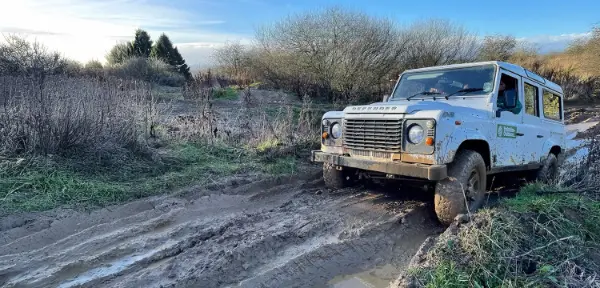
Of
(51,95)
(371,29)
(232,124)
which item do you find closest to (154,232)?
(51,95)

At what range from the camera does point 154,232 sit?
4.20 m

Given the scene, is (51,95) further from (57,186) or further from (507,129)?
(507,129)

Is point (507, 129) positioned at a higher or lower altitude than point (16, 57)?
lower

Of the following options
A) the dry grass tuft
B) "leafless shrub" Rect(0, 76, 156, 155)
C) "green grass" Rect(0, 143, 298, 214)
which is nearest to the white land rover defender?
the dry grass tuft

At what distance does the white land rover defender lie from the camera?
4.38 metres

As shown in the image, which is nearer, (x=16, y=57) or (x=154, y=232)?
(x=154, y=232)

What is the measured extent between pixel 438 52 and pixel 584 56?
11.8m

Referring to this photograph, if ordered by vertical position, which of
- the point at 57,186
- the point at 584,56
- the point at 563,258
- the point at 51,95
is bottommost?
the point at 563,258

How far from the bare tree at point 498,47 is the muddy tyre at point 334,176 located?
26.4m

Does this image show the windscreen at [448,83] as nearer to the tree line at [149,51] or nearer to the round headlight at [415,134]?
the round headlight at [415,134]

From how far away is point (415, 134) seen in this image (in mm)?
4391

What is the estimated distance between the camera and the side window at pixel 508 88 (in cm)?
534

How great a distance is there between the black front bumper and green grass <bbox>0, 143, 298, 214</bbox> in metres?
2.03

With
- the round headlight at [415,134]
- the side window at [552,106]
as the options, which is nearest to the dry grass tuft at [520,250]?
the round headlight at [415,134]
